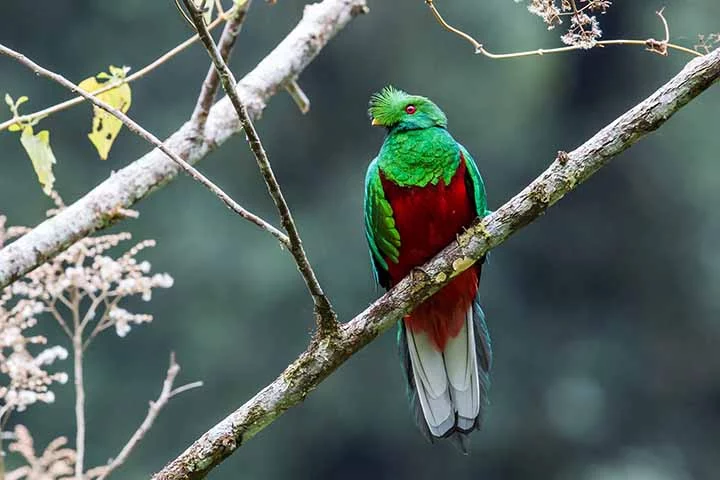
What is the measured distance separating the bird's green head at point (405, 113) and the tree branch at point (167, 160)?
41 centimetres

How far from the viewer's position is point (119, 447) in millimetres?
12266

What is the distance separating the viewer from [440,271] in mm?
3039

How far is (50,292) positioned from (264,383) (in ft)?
31.6

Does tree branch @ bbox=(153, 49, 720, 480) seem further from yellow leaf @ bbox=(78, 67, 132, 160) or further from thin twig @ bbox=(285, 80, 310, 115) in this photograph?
thin twig @ bbox=(285, 80, 310, 115)

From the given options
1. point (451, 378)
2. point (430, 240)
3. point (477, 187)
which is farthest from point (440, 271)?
point (451, 378)

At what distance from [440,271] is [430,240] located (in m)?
0.51

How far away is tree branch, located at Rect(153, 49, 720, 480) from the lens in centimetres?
274

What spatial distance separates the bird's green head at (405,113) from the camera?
377 cm

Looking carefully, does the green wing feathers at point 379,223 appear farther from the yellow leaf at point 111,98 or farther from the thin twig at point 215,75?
the yellow leaf at point 111,98

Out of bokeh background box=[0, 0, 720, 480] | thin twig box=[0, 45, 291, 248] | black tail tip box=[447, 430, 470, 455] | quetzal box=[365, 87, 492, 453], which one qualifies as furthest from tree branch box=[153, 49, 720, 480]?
bokeh background box=[0, 0, 720, 480]

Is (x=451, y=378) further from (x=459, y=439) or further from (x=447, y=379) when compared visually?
(x=459, y=439)

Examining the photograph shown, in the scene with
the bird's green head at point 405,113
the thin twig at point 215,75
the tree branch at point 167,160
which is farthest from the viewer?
the bird's green head at point 405,113

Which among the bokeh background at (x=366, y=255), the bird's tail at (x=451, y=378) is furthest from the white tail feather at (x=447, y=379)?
the bokeh background at (x=366, y=255)

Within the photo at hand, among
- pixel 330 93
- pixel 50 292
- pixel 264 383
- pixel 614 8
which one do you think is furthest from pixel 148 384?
pixel 50 292
